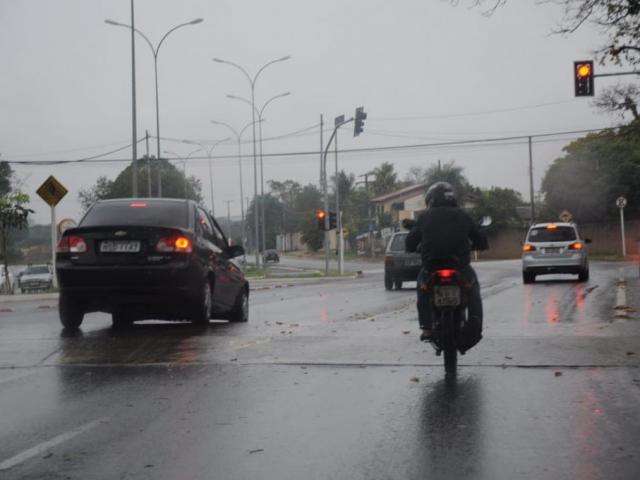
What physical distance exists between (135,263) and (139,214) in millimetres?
818

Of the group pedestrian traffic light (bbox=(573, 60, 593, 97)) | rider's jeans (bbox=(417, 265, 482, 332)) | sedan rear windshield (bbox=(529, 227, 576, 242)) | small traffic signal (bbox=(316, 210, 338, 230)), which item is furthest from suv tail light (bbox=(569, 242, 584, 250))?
rider's jeans (bbox=(417, 265, 482, 332))

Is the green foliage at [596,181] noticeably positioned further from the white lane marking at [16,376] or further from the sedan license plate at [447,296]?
the white lane marking at [16,376]

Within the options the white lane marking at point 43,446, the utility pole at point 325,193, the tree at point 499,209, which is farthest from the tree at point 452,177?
the white lane marking at point 43,446

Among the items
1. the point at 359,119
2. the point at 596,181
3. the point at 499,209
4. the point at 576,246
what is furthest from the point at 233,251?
the point at 499,209

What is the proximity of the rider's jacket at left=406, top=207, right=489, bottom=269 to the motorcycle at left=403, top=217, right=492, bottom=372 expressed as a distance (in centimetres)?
8

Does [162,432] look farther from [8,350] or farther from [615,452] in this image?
[8,350]

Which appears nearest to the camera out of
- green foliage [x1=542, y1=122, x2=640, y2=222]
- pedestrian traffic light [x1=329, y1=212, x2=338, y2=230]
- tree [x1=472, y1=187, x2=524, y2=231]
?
pedestrian traffic light [x1=329, y1=212, x2=338, y2=230]

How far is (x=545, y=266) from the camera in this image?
85.1 ft

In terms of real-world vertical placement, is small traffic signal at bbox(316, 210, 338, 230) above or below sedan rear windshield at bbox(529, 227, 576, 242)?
above

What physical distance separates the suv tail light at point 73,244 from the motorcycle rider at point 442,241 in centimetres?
481

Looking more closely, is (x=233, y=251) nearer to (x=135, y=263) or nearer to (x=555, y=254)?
(x=135, y=263)

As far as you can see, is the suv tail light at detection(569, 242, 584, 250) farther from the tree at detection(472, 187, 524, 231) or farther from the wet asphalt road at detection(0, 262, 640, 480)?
the tree at detection(472, 187, 524, 231)

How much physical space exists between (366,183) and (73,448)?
11110 cm

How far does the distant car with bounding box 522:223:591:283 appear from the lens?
2606 cm
